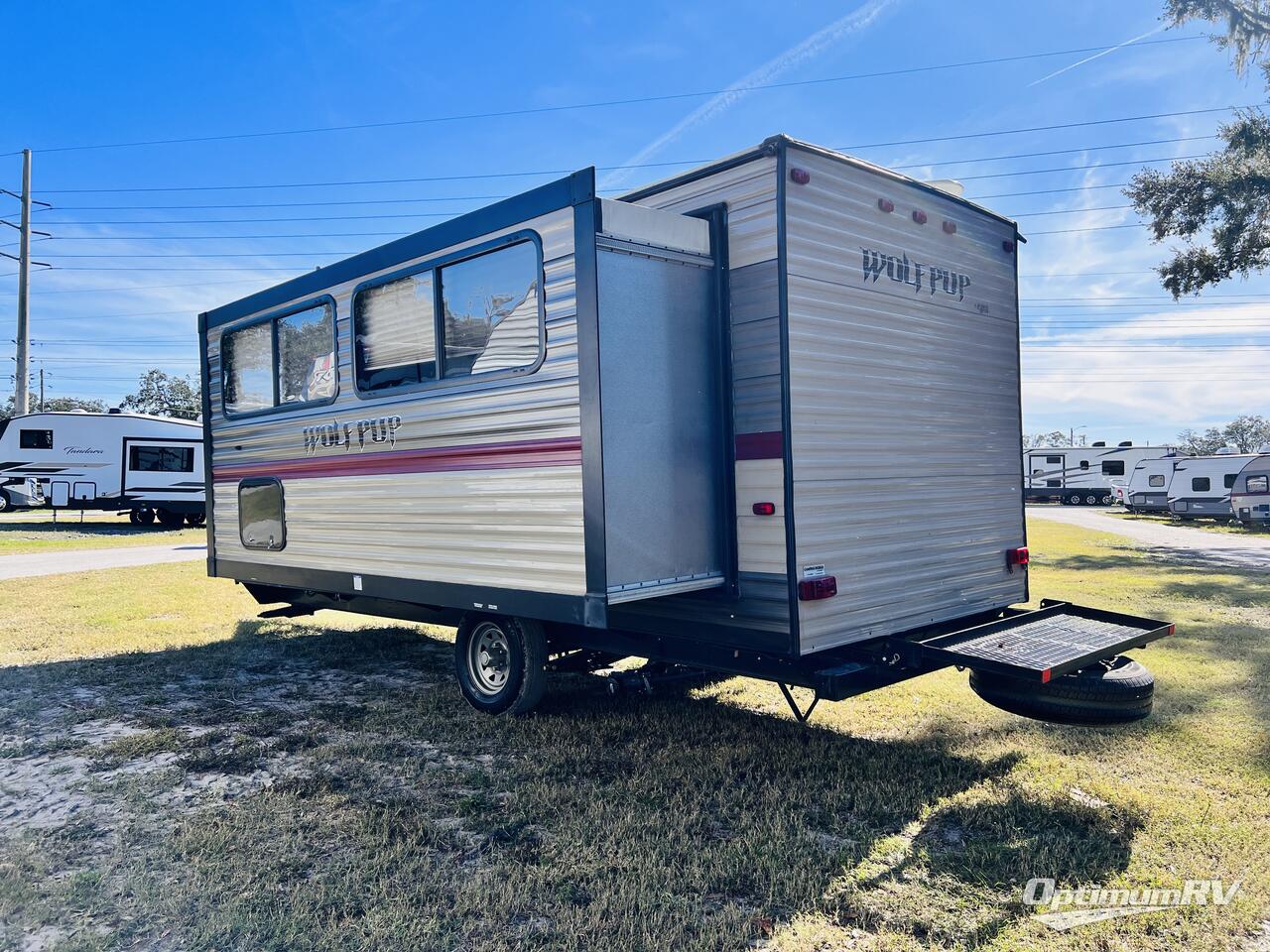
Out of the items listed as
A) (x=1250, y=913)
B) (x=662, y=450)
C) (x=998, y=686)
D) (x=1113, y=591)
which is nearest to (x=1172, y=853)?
(x=1250, y=913)

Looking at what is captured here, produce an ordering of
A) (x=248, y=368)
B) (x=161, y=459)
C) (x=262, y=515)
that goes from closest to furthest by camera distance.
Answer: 1. (x=262, y=515)
2. (x=248, y=368)
3. (x=161, y=459)

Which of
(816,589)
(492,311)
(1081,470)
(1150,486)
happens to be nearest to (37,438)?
(492,311)

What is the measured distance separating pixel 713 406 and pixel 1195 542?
18722 millimetres

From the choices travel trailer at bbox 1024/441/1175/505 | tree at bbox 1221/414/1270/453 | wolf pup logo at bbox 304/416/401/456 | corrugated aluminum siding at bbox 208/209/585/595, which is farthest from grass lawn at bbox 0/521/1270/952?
tree at bbox 1221/414/1270/453

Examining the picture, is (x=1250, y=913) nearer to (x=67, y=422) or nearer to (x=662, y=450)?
(x=662, y=450)

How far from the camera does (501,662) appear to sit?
19.2 ft

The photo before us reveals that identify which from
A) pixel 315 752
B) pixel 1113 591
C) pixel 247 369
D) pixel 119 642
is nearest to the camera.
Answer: pixel 315 752

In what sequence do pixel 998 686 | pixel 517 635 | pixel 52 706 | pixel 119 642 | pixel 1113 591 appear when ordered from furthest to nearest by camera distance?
pixel 1113 591 → pixel 119 642 → pixel 52 706 → pixel 517 635 → pixel 998 686

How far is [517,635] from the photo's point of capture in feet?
18.4

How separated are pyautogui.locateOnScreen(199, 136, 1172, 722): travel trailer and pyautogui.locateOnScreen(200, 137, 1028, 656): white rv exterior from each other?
0.02 m

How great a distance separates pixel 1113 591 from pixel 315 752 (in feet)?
31.6

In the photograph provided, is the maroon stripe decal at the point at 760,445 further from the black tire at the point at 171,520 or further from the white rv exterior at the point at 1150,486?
the white rv exterior at the point at 1150,486

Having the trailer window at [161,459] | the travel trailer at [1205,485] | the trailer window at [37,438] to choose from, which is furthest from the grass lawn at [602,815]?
the travel trailer at [1205,485]

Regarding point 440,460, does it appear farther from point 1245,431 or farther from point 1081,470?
point 1245,431
